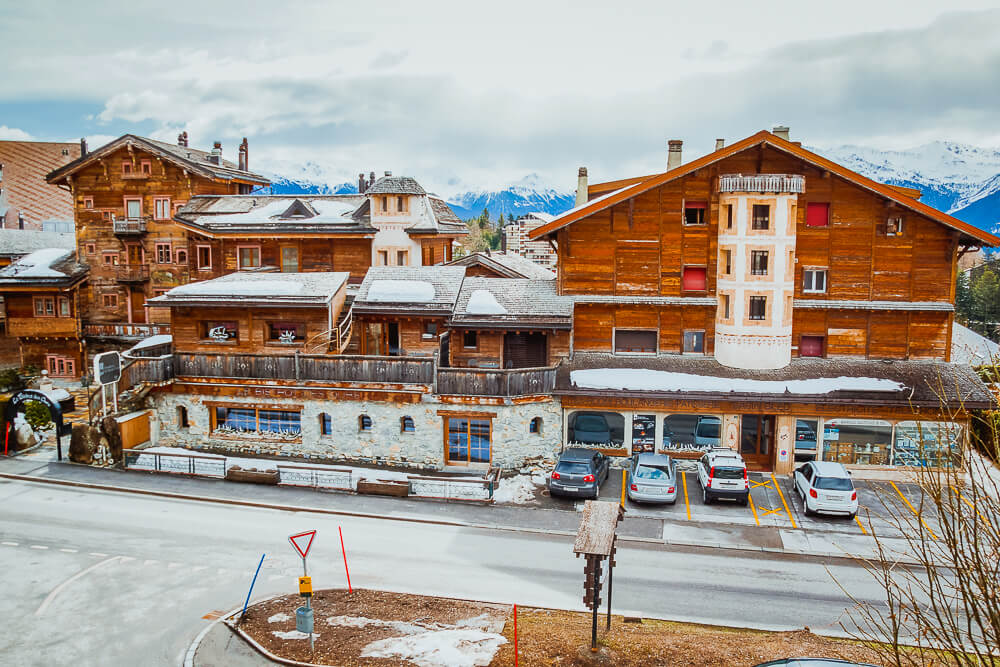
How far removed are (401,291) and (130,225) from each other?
894 inches

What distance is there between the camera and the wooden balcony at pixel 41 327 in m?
44.5

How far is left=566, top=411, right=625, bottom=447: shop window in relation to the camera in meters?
30.9

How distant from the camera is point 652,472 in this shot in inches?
1053

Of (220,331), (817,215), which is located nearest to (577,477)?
(817,215)

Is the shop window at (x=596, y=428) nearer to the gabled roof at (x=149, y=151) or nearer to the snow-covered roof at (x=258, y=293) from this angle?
the snow-covered roof at (x=258, y=293)

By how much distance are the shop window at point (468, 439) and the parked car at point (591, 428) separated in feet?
12.6

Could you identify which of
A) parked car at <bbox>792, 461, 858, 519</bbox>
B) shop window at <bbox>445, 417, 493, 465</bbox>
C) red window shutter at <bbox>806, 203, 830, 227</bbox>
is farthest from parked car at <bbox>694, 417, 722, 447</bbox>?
red window shutter at <bbox>806, 203, 830, 227</bbox>

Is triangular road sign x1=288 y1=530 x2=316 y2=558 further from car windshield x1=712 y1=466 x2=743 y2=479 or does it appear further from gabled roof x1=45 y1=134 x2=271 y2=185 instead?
gabled roof x1=45 y1=134 x2=271 y2=185

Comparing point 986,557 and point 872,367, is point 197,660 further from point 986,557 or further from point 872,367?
point 872,367

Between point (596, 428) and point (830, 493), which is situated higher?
point (596, 428)

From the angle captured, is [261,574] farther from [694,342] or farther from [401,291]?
[694,342]

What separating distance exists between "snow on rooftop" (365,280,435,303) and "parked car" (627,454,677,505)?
13.0 metres

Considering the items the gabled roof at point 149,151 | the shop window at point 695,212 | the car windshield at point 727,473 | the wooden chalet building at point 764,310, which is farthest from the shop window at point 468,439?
the gabled roof at point 149,151

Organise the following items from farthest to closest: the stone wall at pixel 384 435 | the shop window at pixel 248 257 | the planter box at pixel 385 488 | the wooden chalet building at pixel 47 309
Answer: the wooden chalet building at pixel 47 309, the shop window at pixel 248 257, the stone wall at pixel 384 435, the planter box at pixel 385 488
